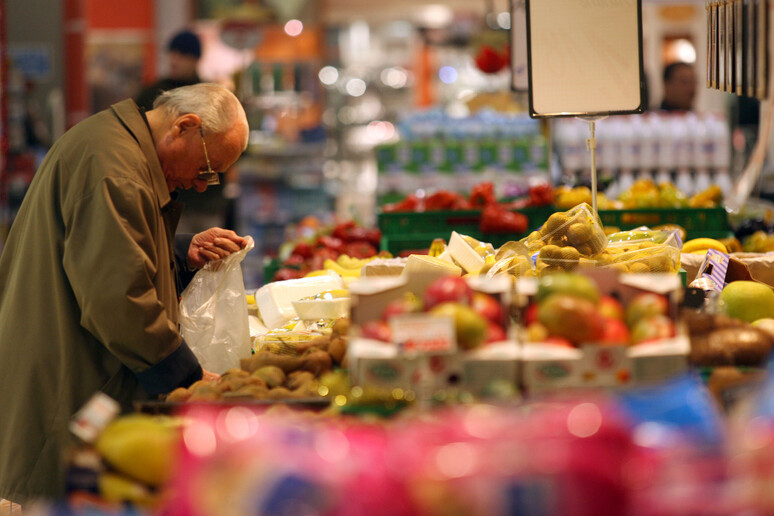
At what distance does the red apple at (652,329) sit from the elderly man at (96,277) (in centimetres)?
140

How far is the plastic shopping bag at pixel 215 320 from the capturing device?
3.01m

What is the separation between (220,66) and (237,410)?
11.5 metres

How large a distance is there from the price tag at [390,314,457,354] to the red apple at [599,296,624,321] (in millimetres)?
287

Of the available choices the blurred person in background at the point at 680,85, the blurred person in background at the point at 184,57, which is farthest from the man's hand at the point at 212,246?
the blurred person in background at the point at 680,85

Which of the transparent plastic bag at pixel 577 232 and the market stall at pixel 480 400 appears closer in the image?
the market stall at pixel 480 400

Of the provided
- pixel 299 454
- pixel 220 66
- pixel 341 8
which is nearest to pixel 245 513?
pixel 299 454

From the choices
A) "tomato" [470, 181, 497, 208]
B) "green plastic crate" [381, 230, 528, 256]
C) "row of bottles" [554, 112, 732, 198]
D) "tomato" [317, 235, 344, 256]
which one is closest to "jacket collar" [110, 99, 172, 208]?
"green plastic crate" [381, 230, 528, 256]

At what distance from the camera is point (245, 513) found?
1206mm

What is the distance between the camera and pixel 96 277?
8.46ft

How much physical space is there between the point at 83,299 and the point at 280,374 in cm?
69

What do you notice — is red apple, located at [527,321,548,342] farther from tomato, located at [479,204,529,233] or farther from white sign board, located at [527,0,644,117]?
tomato, located at [479,204,529,233]

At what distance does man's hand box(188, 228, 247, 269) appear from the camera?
10.3 ft

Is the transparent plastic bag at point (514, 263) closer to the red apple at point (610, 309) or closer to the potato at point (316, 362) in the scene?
the potato at point (316, 362)

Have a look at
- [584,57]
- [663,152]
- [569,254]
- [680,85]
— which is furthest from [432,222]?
[680,85]
